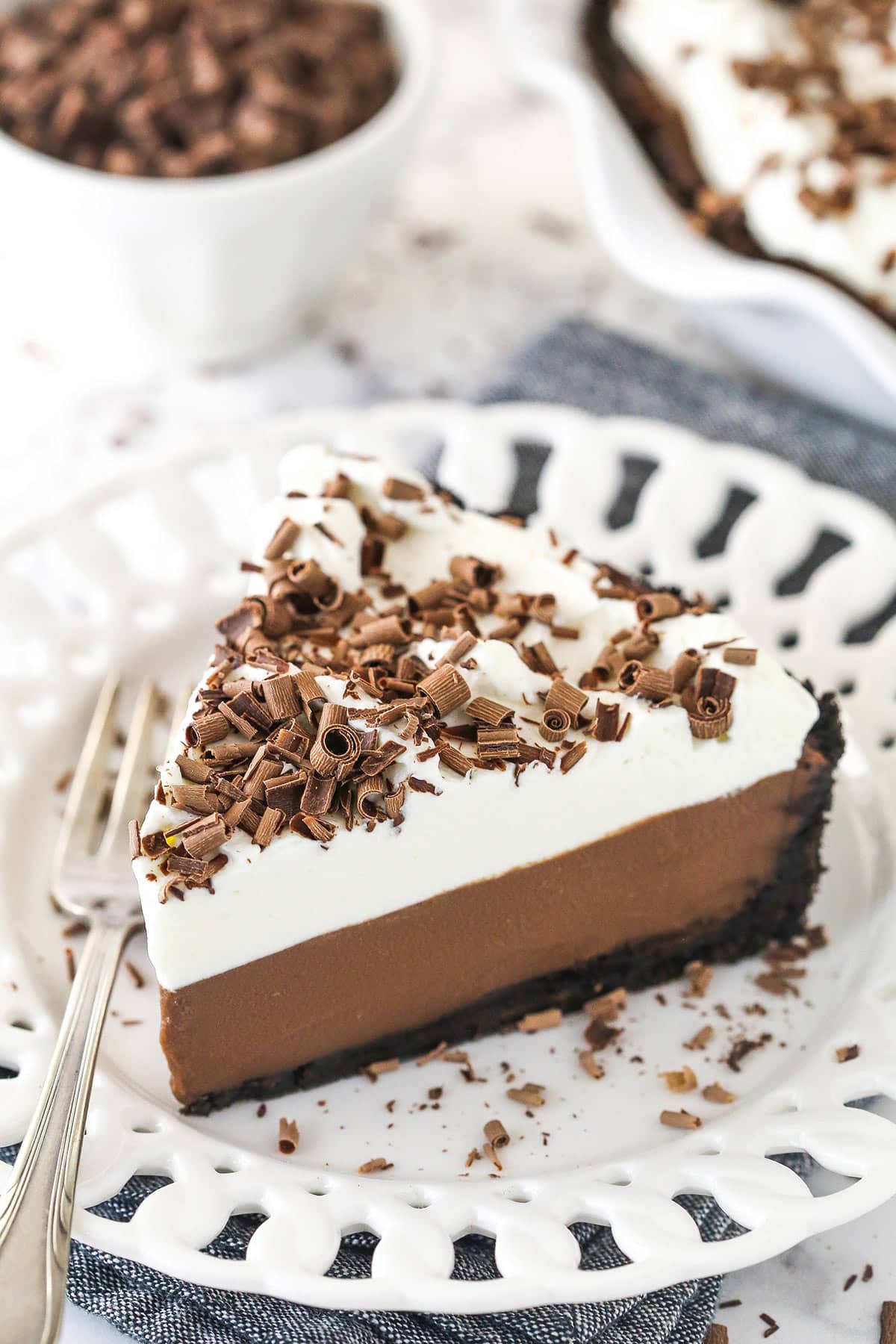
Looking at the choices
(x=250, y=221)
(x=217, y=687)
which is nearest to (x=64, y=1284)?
(x=217, y=687)

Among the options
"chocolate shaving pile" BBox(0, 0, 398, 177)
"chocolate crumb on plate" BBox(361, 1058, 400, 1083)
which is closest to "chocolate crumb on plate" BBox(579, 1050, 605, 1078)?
"chocolate crumb on plate" BBox(361, 1058, 400, 1083)

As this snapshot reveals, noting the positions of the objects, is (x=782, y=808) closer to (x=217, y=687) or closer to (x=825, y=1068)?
(x=825, y=1068)

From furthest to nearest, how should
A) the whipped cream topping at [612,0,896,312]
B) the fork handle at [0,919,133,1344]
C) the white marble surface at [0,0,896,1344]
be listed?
the white marble surface at [0,0,896,1344] → the whipped cream topping at [612,0,896,312] → the fork handle at [0,919,133,1344]

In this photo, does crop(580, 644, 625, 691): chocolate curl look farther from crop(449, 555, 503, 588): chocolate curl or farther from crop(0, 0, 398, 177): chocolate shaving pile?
crop(0, 0, 398, 177): chocolate shaving pile

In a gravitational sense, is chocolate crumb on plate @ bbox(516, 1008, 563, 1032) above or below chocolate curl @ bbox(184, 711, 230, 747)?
below

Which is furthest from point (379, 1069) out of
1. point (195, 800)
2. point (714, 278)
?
point (714, 278)

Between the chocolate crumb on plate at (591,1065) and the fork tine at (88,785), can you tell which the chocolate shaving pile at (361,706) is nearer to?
the chocolate crumb on plate at (591,1065)

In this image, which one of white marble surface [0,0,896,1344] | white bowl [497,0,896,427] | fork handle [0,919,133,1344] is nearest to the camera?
fork handle [0,919,133,1344]
